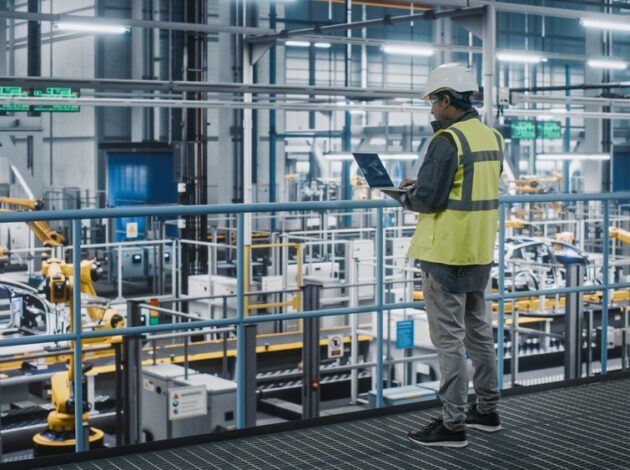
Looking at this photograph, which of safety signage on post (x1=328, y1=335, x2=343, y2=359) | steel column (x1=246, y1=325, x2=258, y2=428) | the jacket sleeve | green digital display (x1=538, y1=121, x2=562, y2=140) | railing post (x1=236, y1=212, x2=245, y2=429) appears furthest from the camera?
green digital display (x1=538, y1=121, x2=562, y2=140)

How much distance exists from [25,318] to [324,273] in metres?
4.78

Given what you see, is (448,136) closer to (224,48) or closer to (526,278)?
(526,278)

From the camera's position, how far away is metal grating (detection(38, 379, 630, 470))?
439 cm

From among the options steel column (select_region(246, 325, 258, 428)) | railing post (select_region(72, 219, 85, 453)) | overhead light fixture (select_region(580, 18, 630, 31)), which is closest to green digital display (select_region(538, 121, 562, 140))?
overhead light fixture (select_region(580, 18, 630, 31))

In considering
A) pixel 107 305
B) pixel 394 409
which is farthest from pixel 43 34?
pixel 394 409

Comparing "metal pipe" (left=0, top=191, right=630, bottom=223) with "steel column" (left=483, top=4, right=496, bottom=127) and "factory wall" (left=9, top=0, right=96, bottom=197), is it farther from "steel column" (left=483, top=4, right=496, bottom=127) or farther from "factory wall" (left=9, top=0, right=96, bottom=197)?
"factory wall" (left=9, top=0, right=96, bottom=197)

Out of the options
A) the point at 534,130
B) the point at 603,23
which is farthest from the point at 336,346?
the point at 534,130

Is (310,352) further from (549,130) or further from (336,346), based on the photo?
(549,130)

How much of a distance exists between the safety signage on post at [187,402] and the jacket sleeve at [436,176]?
16.1ft

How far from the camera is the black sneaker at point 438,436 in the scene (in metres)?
4.56

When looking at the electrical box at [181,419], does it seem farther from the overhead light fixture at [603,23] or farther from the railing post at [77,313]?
the overhead light fixture at [603,23]

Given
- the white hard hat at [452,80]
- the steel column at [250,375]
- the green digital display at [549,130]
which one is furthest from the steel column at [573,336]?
the green digital display at [549,130]

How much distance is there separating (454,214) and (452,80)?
583mm

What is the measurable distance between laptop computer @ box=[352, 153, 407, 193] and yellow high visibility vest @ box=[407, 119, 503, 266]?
0.27 m
